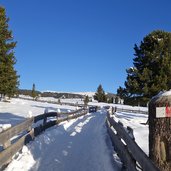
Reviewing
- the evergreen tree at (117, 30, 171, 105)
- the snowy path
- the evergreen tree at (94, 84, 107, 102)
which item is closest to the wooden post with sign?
the snowy path

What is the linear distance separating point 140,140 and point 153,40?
21.5m

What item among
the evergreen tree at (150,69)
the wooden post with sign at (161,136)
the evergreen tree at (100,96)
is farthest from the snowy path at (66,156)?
the evergreen tree at (100,96)

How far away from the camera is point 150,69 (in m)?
35.7

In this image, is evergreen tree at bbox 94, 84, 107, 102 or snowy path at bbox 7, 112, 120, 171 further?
evergreen tree at bbox 94, 84, 107, 102

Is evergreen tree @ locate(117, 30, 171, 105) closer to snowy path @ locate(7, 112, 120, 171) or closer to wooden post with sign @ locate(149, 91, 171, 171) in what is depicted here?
snowy path @ locate(7, 112, 120, 171)

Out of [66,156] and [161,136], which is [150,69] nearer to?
[66,156]

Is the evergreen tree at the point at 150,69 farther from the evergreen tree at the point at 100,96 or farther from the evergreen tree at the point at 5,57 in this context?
the evergreen tree at the point at 100,96

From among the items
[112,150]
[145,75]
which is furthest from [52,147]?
[145,75]

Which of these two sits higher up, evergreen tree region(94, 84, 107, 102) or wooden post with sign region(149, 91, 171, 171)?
evergreen tree region(94, 84, 107, 102)

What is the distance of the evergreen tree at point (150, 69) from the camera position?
1373 inches

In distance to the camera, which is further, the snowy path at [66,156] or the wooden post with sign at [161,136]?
the snowy path at [66,156]

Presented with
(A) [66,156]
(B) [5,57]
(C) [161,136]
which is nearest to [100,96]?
(B) [5,57]

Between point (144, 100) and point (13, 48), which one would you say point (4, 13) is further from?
point (144, 100)

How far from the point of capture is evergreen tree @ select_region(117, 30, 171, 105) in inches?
1373
